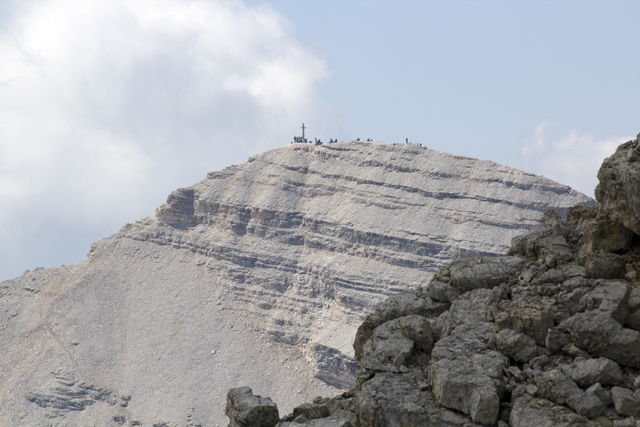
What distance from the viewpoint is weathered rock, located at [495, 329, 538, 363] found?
48.3 ft

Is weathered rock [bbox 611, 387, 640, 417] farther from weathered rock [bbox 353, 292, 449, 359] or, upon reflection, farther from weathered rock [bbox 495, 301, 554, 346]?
weathered rock [bbox 353, 292, 449, 359]

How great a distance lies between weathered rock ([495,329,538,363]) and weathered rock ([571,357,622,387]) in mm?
995

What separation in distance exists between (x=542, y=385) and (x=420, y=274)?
398 feet

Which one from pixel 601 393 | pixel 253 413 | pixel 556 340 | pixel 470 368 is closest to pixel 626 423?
pixel 601 393

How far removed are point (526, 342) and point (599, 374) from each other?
1495mm

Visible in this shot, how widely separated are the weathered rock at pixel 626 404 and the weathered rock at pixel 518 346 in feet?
5.84

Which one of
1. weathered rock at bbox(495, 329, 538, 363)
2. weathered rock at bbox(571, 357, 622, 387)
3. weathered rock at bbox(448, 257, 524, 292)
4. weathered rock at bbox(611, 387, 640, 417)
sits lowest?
weathered rock at bbox(611, 387, 640, 417)

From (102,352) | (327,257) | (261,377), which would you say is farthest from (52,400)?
(327,257)

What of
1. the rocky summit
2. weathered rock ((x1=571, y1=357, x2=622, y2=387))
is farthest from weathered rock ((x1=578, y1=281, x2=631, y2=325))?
the rocky summit

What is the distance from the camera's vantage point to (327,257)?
142125mm

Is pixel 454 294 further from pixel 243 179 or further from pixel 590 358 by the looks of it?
pixel 243 179

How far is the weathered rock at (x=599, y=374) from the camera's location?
13727mm

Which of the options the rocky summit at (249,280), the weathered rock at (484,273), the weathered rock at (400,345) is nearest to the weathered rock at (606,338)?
the weathered rock at (484,273)

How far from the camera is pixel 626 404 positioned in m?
13.2
